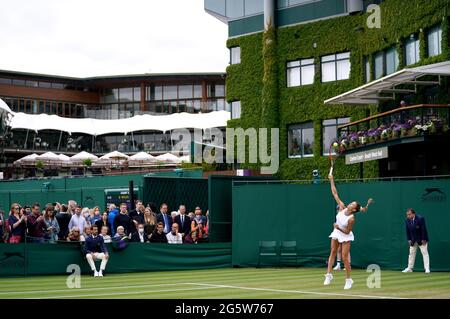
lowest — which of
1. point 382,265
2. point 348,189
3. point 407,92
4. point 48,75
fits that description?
point 382,265

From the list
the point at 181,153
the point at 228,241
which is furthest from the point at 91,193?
the point at 181,153

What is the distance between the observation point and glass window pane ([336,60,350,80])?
44.6 meters

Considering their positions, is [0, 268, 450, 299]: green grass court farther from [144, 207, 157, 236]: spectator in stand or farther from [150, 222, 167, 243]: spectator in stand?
[144, 207, 157, 236]: spectator in stand

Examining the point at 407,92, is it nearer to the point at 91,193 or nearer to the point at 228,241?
the point at 228,241

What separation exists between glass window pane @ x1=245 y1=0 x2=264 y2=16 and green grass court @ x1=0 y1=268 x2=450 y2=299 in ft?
86.7

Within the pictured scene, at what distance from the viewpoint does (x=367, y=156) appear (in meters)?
37.8

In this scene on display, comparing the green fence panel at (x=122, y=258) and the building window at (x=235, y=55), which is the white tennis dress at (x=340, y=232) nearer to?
the green fence panel at (x=122, y=258)

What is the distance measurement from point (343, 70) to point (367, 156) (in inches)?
335

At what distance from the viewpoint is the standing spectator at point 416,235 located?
82.9ft

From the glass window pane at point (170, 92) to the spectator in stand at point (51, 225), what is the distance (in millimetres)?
66345

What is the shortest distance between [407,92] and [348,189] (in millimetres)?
10968

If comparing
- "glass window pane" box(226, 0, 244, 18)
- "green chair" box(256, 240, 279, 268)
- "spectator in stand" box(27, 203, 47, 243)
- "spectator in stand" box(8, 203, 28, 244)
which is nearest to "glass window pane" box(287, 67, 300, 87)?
"glass window pane" box(226, 0, 244, 18)
